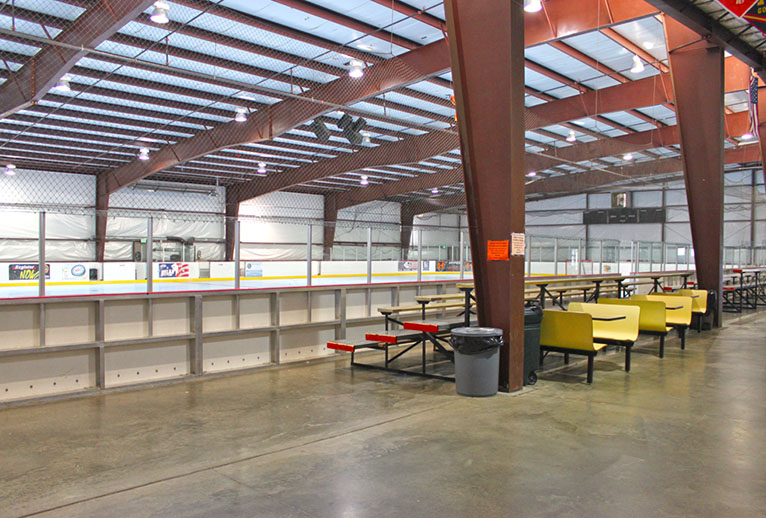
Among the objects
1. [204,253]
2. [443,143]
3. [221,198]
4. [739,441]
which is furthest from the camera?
[221,198]

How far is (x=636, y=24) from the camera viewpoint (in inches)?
486

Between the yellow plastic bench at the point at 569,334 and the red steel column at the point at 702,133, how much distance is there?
23.6 feet

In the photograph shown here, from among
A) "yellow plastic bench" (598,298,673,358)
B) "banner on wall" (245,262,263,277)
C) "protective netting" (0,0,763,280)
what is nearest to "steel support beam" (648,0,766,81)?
"protective netting" (0,0,763,280)

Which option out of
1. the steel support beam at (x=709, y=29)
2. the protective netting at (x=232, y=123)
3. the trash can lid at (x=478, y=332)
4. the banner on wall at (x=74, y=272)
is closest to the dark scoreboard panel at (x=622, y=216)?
the protective netting at (x=232, y=123)

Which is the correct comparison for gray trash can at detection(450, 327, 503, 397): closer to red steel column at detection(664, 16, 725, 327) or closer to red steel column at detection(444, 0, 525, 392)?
red steel column at detection(444, 0, 525, 392)

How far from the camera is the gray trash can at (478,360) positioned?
21.2 ft

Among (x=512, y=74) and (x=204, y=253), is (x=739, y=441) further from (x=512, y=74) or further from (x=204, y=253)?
(x=204, y=253)

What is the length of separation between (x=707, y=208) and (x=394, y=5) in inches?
336

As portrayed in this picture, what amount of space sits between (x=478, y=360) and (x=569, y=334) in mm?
1652

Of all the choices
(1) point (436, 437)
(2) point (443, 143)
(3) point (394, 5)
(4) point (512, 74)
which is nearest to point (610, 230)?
(2) point (443, 143)

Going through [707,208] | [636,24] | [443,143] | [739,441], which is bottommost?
[739,441]

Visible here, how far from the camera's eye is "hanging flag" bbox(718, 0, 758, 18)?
716 centimetres

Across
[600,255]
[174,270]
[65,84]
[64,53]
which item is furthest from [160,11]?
[600,255]

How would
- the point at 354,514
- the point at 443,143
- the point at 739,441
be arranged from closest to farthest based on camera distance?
the point at 354,514, the point at 739,441, the point at 443,143
